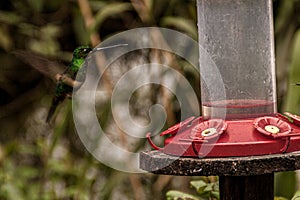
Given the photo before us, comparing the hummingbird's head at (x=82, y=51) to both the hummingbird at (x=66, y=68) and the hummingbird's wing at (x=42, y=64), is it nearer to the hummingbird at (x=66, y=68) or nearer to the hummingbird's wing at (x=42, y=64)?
the hummingbird at (x=66, y=68)

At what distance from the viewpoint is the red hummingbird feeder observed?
1870 millimetres

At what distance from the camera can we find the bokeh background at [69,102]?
3.55m

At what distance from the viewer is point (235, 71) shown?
2.07m

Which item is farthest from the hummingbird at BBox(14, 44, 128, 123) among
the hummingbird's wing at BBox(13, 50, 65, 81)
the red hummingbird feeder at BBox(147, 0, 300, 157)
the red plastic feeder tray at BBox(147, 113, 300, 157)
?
the red plastic feeder tray at BBox(147, 113, 300, 157)

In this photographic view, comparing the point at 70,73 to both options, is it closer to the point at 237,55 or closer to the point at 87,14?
the point at 87,14

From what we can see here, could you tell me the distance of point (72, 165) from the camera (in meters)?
3.93

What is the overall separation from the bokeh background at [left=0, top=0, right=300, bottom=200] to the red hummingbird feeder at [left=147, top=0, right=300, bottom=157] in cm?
90

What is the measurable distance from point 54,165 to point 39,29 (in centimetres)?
94

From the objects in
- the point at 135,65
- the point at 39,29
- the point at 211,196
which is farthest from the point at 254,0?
the point at 39,29

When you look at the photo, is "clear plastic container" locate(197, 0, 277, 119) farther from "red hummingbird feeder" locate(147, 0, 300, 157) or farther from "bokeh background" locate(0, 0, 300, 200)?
"bokeh background" locate(0, 0, 300, 200)

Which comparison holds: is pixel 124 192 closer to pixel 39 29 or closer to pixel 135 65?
pixel 135 65

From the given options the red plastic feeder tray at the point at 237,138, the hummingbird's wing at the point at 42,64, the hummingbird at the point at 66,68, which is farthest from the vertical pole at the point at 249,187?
the hummingbird's wing at the point at 42,64

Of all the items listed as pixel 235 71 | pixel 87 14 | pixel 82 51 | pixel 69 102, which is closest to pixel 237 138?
pixel 235 71

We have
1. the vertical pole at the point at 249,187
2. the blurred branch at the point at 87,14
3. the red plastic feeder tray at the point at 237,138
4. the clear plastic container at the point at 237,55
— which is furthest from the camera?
the blurred branch at the point at 87,14
